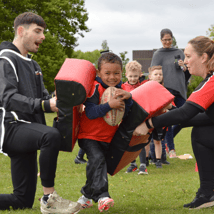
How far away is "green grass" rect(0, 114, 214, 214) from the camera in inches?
169

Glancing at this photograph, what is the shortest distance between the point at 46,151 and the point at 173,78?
5351 mm

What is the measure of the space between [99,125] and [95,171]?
22.3 inches

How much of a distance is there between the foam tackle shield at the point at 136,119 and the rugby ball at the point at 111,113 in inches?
8.3

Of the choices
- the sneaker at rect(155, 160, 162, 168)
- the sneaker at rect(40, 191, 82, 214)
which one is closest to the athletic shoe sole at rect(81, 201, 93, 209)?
the sneaker at rect(40, 191, 82, 214)

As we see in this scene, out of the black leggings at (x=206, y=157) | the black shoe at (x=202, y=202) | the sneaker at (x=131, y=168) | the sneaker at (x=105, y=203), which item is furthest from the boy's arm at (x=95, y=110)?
the sneaker at (x=131, y=168)

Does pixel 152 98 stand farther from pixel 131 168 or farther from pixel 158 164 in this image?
pixel 158 164

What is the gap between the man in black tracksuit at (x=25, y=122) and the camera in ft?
12.3

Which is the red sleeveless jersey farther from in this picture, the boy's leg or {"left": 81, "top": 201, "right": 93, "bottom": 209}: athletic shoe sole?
{"left": 81, "top": 201, "right": 93, "bottom": 209}: athletic shoe sole

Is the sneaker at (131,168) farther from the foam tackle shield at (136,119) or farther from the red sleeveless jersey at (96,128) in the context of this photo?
the red sleeveless jersey at (96,128)

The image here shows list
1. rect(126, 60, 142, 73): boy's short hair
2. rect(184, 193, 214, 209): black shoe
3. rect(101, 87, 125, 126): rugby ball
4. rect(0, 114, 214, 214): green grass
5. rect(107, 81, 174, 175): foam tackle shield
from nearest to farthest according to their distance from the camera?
rect(101, 87, 125, 126): rugby ball < rect(107, 81, 174, 175): foam tackle shield < rect(184, 193, 214, 209): black shoe < rect(0, 114, 214, 214): green grass < rect(126, 60, 142, 73): boy's short hair

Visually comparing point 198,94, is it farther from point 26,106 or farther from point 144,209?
point 26,106

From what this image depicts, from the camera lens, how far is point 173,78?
8344mm

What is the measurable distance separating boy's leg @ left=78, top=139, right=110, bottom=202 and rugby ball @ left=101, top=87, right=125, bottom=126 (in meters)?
0.37

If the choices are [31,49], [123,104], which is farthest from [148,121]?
[31,49]
